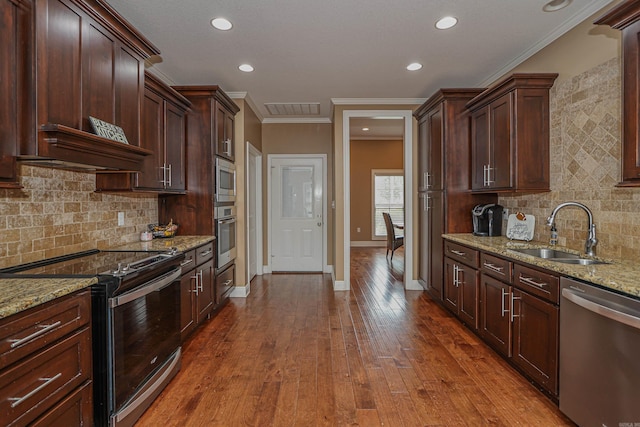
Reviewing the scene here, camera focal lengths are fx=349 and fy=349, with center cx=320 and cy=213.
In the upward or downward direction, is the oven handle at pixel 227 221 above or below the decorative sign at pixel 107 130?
below

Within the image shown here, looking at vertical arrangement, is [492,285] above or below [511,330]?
above

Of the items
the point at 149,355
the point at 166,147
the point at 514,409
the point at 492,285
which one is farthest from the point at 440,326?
the point at 166,147

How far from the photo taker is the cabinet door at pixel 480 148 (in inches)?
139

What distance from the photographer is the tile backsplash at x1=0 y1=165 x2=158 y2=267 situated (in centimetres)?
206

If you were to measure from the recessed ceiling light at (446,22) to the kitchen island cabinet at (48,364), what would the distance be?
3.02 m

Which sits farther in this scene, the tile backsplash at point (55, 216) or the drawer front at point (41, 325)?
the tile backsplash at point (55, 216)

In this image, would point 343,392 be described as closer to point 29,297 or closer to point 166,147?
point 29,297

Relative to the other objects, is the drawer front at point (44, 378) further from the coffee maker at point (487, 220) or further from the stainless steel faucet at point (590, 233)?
the coffee maker at point (487, 220)

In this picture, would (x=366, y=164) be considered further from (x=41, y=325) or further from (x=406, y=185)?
(x=41, y=325)

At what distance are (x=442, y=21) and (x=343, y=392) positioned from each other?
2.86 m

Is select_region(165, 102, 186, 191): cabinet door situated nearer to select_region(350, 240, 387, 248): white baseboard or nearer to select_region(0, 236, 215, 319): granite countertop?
select_region(0, 236, 215, 319): granite countertop

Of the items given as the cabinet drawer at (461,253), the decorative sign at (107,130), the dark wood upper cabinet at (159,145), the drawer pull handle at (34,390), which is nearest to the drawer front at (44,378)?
the drawer pull handle at (34,390)

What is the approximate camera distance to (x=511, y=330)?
8.36ft

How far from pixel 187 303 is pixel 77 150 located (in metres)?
1.64
